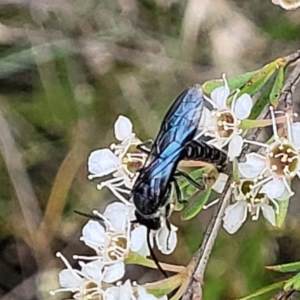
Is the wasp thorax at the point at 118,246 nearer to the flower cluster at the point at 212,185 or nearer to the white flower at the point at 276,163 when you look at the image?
the flower cluster at the point at 212,185

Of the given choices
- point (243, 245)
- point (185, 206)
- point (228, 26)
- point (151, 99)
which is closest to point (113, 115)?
point (151, 99)

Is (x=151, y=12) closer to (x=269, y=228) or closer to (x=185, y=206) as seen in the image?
(x=269, y=228)

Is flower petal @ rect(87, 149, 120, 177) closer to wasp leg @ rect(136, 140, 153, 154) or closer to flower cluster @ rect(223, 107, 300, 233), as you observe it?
wasp leg @ rect(136, 140, 153, 154)

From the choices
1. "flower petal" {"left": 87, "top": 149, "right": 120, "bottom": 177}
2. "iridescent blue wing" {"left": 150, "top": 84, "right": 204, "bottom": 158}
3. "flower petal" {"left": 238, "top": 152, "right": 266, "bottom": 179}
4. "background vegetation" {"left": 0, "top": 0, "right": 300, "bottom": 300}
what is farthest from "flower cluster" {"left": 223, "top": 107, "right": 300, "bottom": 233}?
"background vegetation" {"left": 0, "top": 0, "right": 300, "bottom": 300}

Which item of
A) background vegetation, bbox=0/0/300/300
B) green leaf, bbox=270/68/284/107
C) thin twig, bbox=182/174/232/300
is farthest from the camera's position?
background vegetation, bbox=0/0/300/300

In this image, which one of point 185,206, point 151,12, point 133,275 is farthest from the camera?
point 151,12

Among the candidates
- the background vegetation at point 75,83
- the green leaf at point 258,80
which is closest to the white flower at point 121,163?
the green leaf at point 258,80
